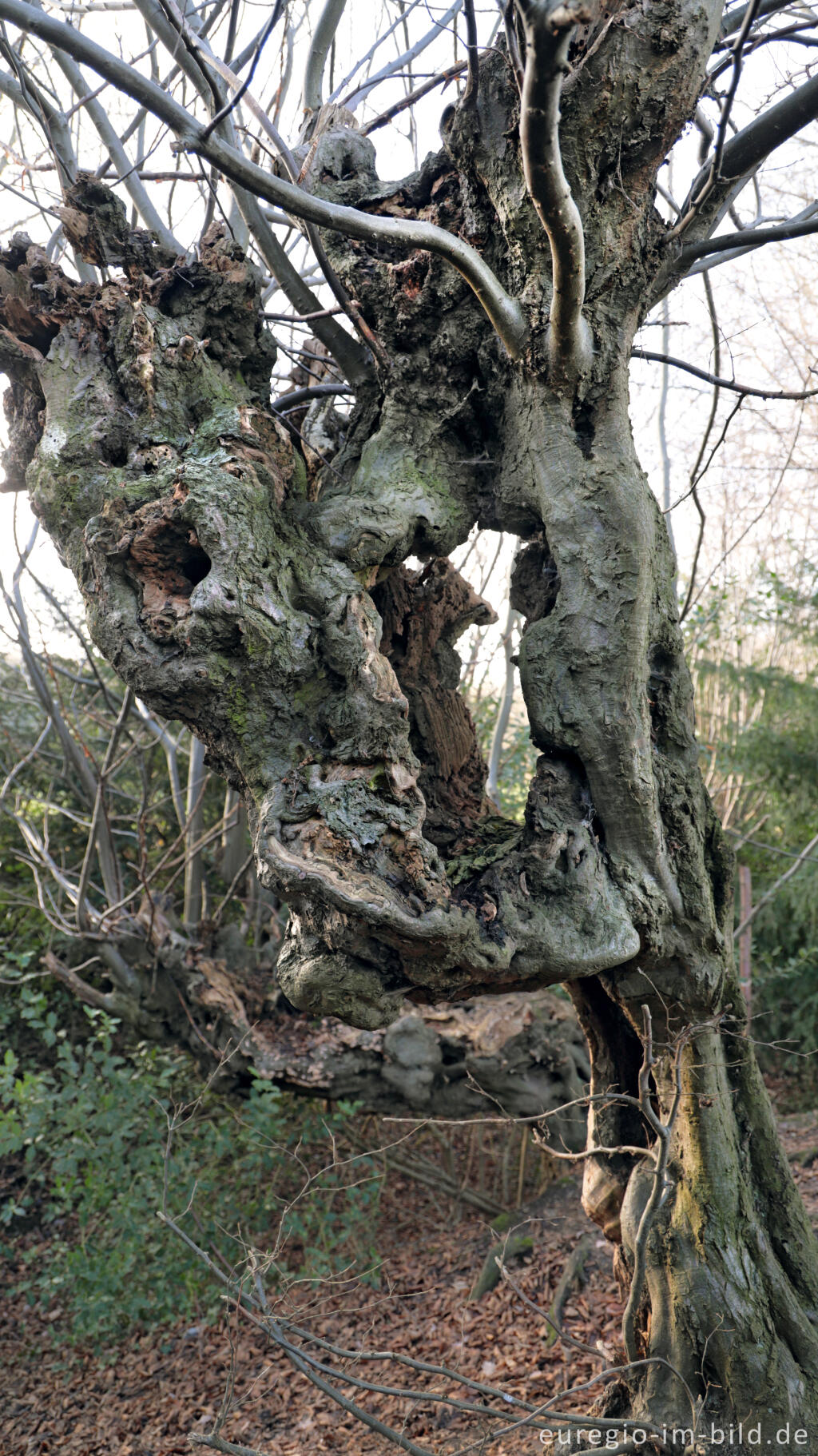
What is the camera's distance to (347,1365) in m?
4.20

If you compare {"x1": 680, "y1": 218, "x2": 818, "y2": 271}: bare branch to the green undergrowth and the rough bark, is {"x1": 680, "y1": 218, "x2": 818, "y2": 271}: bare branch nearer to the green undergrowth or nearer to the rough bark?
the rough bark

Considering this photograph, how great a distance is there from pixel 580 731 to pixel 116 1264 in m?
3.92

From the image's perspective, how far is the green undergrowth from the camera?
4418 millimetres

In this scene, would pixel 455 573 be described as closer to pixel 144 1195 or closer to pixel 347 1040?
pixel 347 1040

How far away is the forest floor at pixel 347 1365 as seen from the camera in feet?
12.0

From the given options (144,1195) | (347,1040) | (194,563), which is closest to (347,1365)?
(144,1195)

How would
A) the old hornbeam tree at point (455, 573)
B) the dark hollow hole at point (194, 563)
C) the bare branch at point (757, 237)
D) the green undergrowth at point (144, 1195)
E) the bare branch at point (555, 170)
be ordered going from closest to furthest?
the bare branch at point (555, 170) → the old hornbeam tree at point (455, 573) → the dark hollow hole at point (194, 563) → the bare branch at point (757, 237) → the green undergrowth at point (144, 1195)

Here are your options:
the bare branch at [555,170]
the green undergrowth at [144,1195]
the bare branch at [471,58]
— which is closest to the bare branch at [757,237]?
the bare branch at [555,170]

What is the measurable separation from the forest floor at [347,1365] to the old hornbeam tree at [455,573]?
1.01 m

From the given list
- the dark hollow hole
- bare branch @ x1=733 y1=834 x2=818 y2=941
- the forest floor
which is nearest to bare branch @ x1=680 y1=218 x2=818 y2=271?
the dark hollow hole

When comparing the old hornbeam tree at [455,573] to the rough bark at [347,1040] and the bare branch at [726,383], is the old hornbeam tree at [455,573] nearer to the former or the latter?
the bare branch at [726,383]

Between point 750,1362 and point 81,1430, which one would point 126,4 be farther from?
point 81,1430

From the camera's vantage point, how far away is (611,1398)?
280 centimetres

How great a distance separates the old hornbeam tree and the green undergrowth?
1.91m
